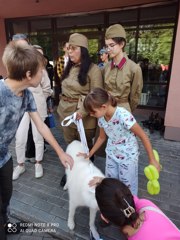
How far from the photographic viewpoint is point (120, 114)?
→ 5.98ft

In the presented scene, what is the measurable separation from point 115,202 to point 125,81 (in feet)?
4.95

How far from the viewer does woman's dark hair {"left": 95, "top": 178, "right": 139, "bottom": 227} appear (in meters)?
1.15

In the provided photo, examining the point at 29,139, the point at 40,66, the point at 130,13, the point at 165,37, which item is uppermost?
the point at 130,13

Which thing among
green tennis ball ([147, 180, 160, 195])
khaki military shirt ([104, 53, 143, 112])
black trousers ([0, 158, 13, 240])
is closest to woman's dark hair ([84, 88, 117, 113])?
khaki military shirt ([104, 53, 143, 112])

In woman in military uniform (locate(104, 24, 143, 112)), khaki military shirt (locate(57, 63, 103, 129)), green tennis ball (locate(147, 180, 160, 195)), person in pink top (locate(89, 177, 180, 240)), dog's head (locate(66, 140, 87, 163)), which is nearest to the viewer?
person in pink top (locate(89, 177, 180, 240))

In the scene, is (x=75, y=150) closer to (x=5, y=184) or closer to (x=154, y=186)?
(x=5, y=184)

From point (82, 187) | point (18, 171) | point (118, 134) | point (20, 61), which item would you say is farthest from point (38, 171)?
point (20, 61)

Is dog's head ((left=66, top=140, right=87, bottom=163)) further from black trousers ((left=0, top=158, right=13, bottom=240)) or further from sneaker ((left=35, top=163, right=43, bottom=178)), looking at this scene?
sneaker ((left=35, top=163, right=43, bottom=178))

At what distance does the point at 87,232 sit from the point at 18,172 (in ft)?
4.73

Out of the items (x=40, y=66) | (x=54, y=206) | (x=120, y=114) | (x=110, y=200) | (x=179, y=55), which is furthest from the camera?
(x=179, y=55)

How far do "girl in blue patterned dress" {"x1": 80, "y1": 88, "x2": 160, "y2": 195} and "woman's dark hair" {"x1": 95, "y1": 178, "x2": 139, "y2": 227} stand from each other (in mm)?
627

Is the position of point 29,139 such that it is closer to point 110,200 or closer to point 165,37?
point 110,200

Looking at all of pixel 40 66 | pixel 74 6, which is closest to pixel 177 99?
pixel 40 66

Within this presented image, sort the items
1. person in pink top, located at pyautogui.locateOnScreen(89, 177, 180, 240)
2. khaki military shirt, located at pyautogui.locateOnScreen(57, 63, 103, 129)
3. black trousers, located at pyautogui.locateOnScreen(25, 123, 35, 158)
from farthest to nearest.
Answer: black trousers, located at pyautogui.locateOnScreen(25, 123, 35, 158), khaki military shirt, located at pyautogui.locateOnScreen(57, 63, 103, 129), person in pink top, located at pyautogui.locateOnScreen(89, 177, 180, 240)
